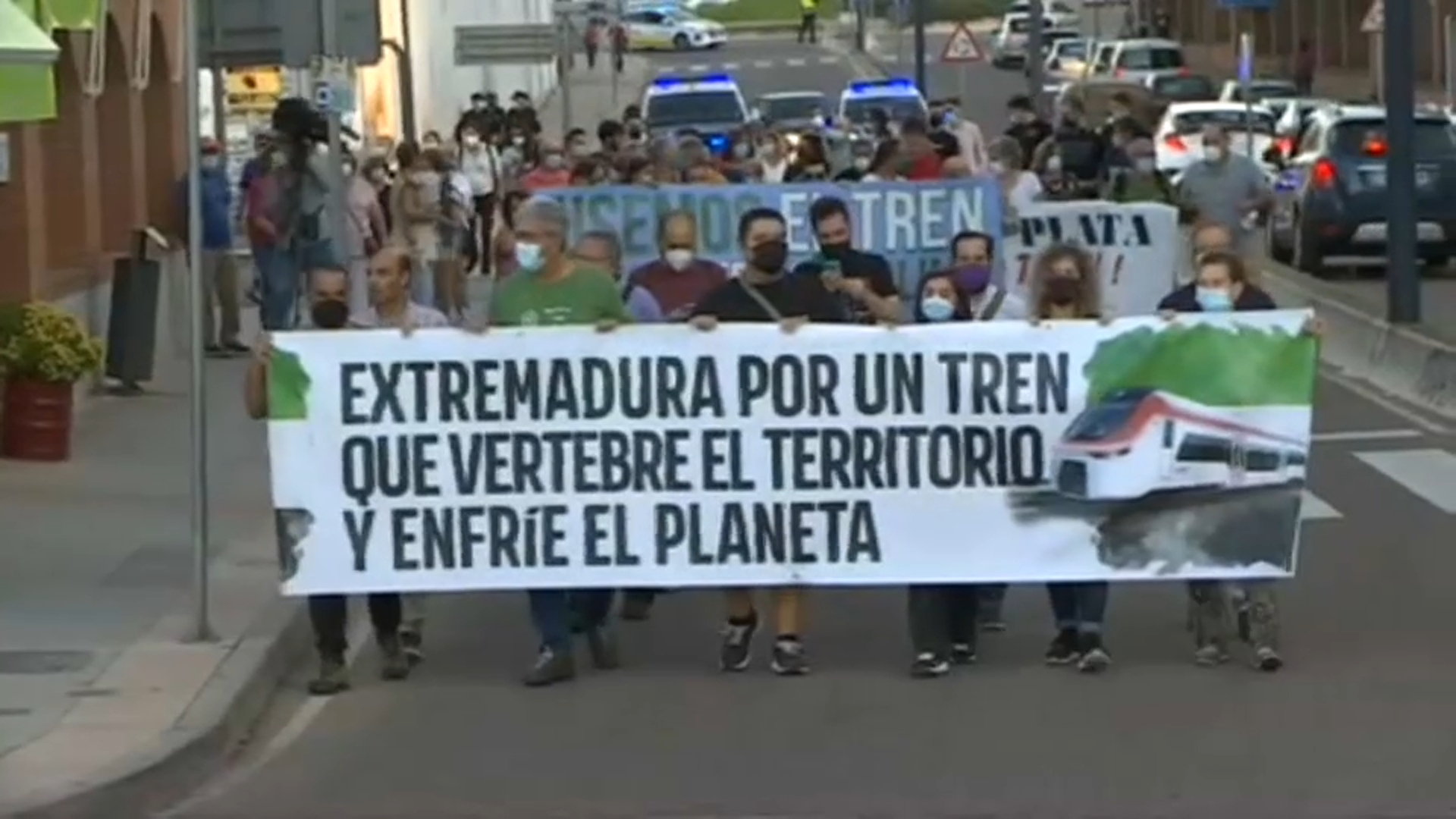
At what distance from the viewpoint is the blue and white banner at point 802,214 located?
63.8 ft

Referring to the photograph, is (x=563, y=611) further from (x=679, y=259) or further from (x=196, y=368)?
(x=679, y=259)

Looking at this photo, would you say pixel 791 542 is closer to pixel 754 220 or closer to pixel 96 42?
pixel 754 220

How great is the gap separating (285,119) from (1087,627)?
14.1 m

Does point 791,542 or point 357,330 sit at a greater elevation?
point 357,330

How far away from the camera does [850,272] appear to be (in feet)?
43.5

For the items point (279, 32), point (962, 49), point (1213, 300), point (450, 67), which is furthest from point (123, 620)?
point (450, 67)

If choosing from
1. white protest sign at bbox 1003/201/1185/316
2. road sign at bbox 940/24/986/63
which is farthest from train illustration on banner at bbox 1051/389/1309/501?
road sign at bbox 940/24/986/63

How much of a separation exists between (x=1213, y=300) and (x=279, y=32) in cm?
795

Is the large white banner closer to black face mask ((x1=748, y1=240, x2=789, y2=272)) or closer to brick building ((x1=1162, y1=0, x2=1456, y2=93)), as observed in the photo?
black face mask ((x1=748, y1=240, x2=789, y2=272))

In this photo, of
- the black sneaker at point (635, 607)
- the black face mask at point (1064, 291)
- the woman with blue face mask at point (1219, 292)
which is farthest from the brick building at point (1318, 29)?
the black face mask at point (1064, 291)

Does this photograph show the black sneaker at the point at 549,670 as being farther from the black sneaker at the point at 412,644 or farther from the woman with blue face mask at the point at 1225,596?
the woman with blue face mask at the point at 1225,596

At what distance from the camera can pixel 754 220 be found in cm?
1220

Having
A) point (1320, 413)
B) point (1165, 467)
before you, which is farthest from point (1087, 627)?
point (1320, 413)

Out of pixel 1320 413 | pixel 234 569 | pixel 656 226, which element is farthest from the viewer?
pixel 1320 413
